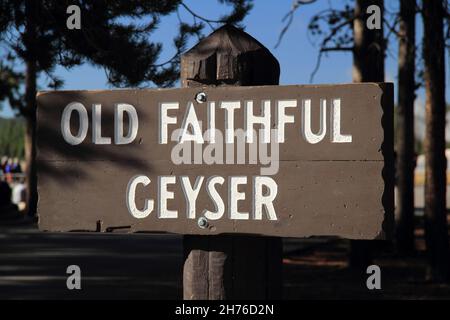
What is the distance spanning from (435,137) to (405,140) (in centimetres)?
389

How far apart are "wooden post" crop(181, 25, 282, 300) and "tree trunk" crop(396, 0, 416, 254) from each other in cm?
1189

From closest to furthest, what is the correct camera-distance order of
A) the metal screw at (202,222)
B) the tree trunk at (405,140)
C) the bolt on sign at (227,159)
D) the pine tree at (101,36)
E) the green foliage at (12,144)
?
the bolt on sign at (227,159) < the metal screw at (202,222) < the pine tree at (101,36) < the tree trunk at (405,140) < the green foliage at (12,144)

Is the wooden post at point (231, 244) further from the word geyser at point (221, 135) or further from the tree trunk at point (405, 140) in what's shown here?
the tree trunk at point (405, 140)

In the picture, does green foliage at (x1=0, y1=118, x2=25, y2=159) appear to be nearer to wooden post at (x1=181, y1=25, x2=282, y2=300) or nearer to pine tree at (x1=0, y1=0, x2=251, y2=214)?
pine tree at (x1=0, y1=0, x2=251, y2=214)

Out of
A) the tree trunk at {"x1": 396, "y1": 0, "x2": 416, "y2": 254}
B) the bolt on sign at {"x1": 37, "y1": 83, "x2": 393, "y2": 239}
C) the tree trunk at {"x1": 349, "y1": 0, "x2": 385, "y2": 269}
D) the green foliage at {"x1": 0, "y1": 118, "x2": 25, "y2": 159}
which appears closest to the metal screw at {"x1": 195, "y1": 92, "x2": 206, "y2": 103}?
the bolt on sign at {"x1": 37, "y1": 83, "x2": 393, "y2": 239}

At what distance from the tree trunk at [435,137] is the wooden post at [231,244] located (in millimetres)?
8607

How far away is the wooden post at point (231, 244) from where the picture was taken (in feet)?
8.95

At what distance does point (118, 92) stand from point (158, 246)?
13.2 metres

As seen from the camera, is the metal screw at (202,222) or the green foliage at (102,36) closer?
the metal screw at (202,222)

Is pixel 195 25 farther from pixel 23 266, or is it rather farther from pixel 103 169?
pixel 103 169

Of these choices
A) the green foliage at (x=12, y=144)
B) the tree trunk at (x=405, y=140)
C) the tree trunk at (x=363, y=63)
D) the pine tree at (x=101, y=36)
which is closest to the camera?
the pine tree at (x=101, y=36)

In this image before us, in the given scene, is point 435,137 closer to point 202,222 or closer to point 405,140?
point 405,140

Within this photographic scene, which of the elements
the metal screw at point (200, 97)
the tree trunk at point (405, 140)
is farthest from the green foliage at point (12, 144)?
the metal screw at point (200, 97)
